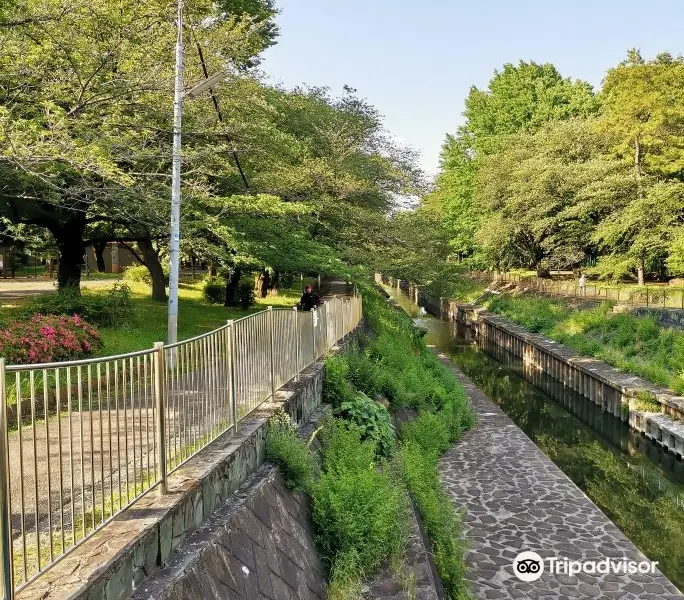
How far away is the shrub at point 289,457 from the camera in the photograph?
714 centimetres

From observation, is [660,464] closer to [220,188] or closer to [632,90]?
[220,188]

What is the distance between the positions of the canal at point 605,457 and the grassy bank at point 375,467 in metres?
3.90

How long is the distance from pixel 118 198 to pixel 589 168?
31568 mm

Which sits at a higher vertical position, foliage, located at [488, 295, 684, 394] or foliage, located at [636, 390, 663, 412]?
foliage, located at [488, 295, 684, 394]

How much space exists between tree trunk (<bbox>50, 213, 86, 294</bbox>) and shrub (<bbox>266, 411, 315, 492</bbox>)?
1281 centimetres

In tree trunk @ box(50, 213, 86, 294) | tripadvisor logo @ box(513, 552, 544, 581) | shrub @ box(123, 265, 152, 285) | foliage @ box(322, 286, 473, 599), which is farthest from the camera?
shrub @ box(123, 265, 152, 285)

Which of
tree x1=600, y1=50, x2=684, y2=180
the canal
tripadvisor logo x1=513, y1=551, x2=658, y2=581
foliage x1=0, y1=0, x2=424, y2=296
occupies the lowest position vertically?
the canal

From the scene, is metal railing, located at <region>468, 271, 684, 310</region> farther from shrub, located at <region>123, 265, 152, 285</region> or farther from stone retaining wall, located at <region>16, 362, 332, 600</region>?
stone retaining wall, located at <region>16, 362, 332, 600</region>

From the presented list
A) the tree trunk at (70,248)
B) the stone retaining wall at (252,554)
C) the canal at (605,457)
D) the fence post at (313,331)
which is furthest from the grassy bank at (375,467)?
the tree trunk at (70,248)

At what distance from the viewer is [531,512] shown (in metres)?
12.6

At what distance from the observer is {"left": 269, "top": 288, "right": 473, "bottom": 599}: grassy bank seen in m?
7.20

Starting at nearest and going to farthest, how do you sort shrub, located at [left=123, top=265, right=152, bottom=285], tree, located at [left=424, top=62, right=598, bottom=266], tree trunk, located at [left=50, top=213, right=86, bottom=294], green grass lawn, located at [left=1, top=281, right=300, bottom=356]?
green grass lawn, located at [left=1, top=281, right=300, bottom=356] < tree trunk, located at [left=50, top=213, right=86, bottom=294] < shrub, located at [left=123, top=265, right=152, bottom=285] < tree, located at [left=424, top=62, right=598, bottom=266]

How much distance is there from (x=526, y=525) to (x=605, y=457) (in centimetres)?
807

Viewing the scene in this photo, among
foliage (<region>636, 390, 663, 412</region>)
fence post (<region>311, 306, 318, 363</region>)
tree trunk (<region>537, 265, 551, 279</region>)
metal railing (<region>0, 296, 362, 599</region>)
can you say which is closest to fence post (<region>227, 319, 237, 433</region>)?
metal railing (<region>0, 296, 362, 599</region>)
